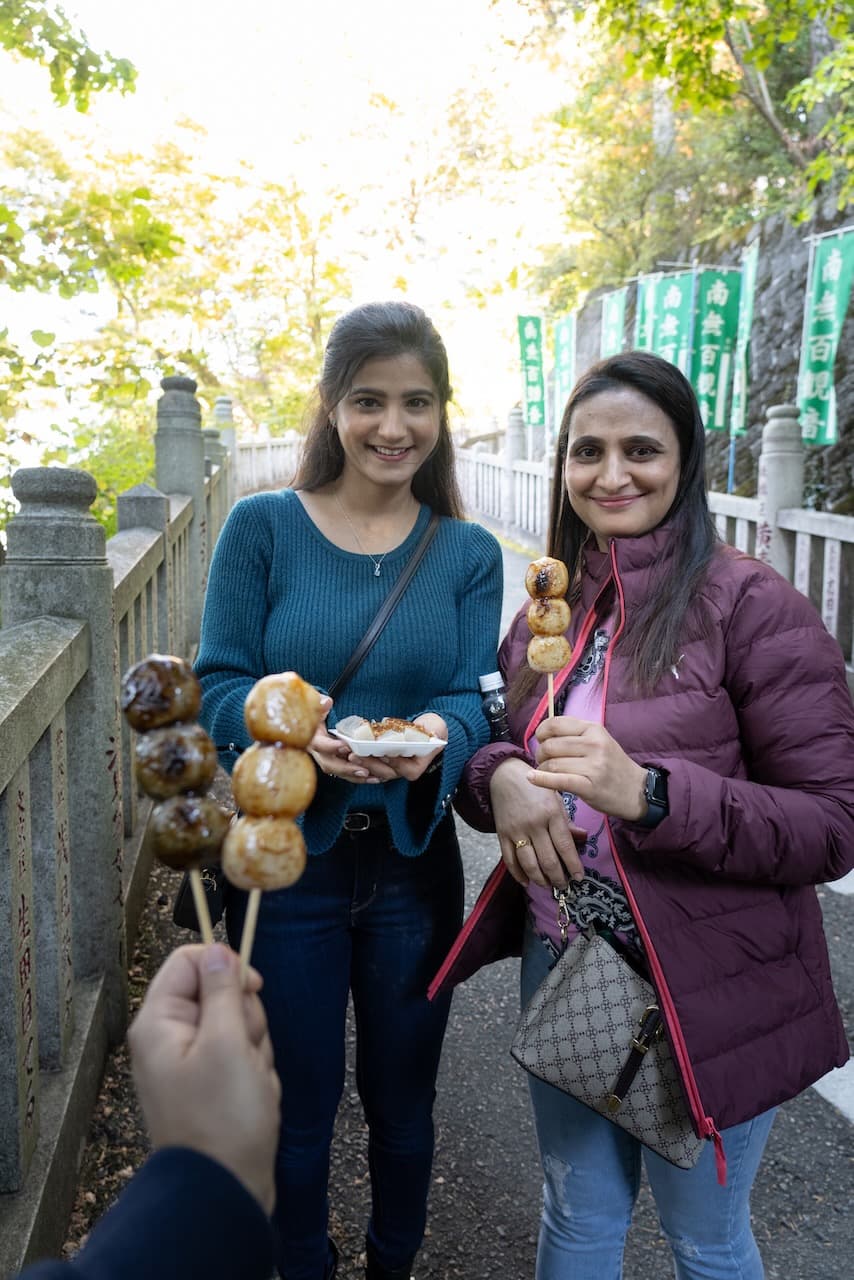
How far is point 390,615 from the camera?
224 centimetres

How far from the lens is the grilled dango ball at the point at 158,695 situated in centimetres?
119

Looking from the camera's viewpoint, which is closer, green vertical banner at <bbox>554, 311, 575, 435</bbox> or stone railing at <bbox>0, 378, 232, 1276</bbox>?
stone railing at <bbox>0, 378, 232, 1276</bbox>

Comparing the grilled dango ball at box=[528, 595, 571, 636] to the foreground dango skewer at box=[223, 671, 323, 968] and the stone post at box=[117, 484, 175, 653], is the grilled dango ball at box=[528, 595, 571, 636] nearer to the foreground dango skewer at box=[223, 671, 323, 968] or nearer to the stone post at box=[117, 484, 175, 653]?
the foreground dango skewer at box=[223, 671, 323, 968]

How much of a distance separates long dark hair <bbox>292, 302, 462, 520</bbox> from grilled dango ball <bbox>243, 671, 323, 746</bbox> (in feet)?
3.74

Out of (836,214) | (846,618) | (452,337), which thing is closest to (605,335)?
(836,214)

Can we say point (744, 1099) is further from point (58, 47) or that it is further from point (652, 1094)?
point (58, 47)

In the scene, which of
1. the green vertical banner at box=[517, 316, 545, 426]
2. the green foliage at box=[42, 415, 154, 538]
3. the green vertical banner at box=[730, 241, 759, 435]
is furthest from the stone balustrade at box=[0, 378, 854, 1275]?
the green vertical banner at box=[517, 316, 545, 426]

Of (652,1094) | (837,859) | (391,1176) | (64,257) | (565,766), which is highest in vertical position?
(64,257)

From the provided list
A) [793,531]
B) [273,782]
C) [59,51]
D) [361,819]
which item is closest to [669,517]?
[361,819]

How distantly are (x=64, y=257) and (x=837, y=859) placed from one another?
4242 mm

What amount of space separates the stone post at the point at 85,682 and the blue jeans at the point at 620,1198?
160 centimetres

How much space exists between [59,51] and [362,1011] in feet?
13.7

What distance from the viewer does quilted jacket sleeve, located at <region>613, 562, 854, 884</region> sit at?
1727mm

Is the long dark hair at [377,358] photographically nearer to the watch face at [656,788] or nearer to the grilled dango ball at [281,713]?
the watch face at [656,788]
